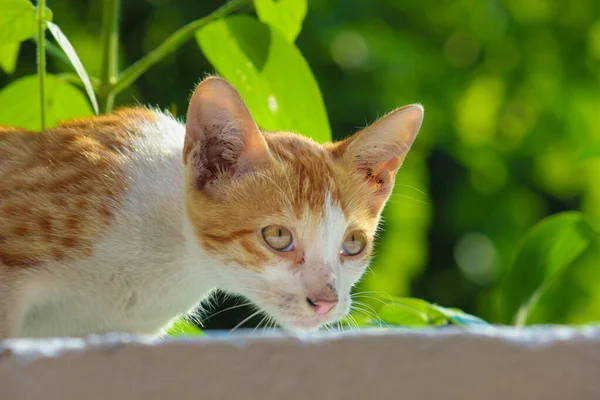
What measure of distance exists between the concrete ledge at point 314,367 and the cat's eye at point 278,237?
318 mm

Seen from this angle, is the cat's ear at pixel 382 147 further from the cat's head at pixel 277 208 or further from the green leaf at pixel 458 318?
the green leaf at pixel 458 318

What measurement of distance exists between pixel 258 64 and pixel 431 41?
50.8 inches

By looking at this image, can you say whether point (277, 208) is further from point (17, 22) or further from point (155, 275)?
point (17, 22)

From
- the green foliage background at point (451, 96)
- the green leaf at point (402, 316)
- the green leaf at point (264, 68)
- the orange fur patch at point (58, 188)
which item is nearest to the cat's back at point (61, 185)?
the orange fur patch at point (58, 188)

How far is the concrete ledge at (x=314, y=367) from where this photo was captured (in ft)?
1.14

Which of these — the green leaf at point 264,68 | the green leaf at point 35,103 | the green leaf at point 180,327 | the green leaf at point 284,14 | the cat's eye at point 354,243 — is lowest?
the green leaf at point 180,327

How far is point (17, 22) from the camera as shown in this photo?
2.18 feet

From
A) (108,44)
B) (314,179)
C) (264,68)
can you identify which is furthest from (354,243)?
(108,44)

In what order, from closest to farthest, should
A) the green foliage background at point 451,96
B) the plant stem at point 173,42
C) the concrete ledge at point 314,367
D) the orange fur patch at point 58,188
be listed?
the concrete ledge at point 314,367
the orange fur patch at point 58,188
the plant stem at point 173,42
the green foliage background at point 451,96

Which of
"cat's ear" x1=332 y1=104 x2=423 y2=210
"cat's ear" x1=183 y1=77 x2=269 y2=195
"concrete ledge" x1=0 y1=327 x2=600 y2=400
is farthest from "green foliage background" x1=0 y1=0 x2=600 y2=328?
"concrete ledge" x1=0 y1=327 x2=600 y2=400

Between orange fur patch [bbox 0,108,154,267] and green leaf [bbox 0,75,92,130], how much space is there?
83 millimetres

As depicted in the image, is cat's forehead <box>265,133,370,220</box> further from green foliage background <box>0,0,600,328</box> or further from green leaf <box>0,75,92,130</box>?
green foliage background <box>0,0,600,328</box>

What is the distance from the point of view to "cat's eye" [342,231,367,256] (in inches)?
28.7

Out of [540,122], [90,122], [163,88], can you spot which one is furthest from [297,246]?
[540,122]
